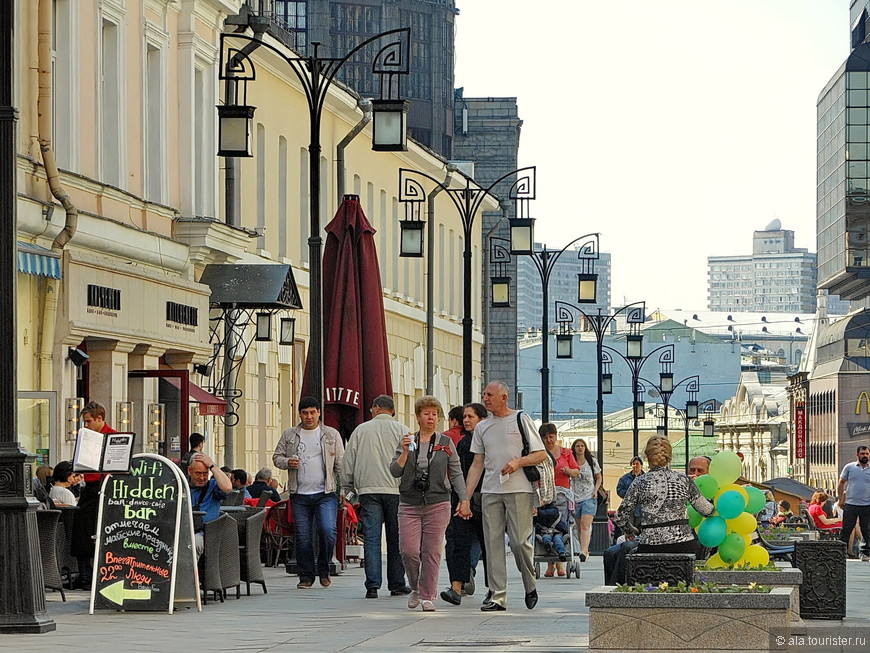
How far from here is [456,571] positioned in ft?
53.0

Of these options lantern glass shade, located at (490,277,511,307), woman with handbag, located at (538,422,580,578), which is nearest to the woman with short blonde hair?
woman with handbag, located at (538,422,580,578)

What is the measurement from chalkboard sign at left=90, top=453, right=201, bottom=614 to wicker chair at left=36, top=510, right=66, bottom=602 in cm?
53

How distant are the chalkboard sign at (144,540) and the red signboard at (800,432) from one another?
443 ft

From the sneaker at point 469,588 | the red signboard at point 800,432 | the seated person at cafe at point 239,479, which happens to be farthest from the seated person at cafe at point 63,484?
the red signboard at point 800,432

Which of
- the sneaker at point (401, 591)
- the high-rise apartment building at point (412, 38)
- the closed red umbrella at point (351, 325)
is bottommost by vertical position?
the sneaker at point (401, 591)

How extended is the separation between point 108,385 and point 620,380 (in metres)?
136

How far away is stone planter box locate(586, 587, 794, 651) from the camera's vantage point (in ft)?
37.0

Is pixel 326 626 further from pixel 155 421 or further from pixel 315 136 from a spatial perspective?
pixel 155 421

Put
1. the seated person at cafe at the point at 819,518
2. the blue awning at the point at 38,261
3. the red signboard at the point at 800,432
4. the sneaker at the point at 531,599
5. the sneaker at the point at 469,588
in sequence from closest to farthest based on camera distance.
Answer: the sneaker at the point at 531,599
the sneaker at the point at 469,588
the blue awning at the point at 38,261
the seated person at cafe at the point at 819,518
the red signboard at the point at 800,432

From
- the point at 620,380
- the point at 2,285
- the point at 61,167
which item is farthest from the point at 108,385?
the point at 620,380

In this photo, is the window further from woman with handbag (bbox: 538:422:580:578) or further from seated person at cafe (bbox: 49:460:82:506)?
seated person at cafe (bbox: 49:460:82:506)

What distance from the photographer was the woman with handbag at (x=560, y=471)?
68.9 feet

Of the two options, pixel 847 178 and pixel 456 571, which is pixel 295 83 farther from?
pixel 847 178

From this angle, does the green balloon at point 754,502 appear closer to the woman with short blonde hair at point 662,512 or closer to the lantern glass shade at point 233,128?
the woman with short blonde hair at point 662,512
